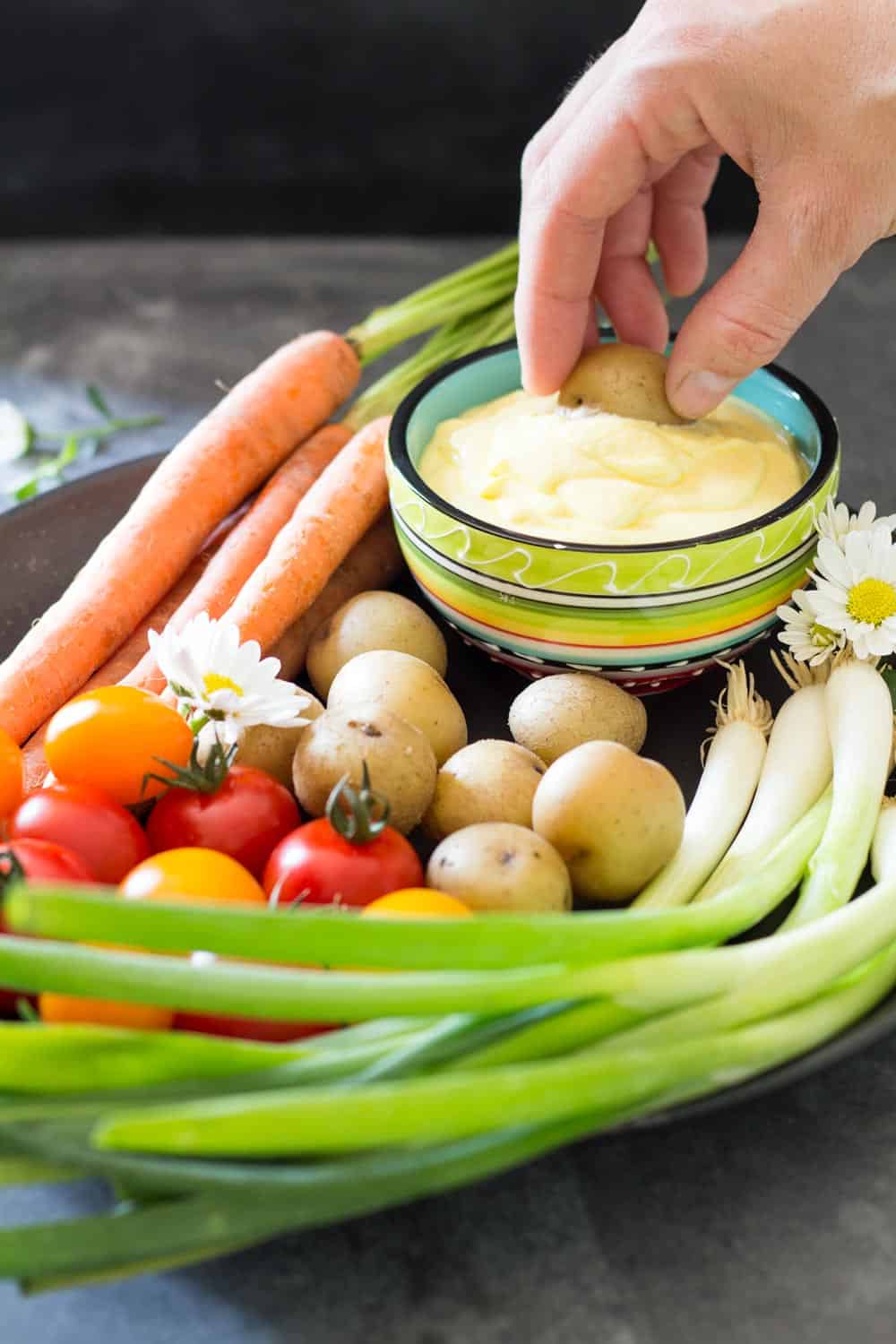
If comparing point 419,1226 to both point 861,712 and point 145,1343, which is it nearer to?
point 145,1343

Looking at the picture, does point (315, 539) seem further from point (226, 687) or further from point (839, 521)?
point (839, 521)

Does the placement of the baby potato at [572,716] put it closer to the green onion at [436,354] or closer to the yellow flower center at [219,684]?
the yellow flower center at [219,684]

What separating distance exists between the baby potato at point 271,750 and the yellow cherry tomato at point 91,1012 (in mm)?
334

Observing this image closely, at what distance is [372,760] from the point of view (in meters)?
1.11

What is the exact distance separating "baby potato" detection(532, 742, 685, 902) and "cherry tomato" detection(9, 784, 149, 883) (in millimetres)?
321

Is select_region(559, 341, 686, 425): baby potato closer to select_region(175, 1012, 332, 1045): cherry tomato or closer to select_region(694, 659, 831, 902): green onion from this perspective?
select_region(694, 659, 831, 902): green onion

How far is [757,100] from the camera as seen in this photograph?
119 cm

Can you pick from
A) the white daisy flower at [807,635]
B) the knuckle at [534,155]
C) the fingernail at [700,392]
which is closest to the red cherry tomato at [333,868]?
the white daisy flower at [807,635]

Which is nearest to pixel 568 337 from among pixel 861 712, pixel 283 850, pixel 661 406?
pixel 661 406

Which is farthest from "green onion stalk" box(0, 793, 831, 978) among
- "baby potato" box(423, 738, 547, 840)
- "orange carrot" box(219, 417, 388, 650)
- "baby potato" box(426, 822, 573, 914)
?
"orange carrot" box(219, 417, 388, 650)

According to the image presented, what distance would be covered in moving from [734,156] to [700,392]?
0.70 feet

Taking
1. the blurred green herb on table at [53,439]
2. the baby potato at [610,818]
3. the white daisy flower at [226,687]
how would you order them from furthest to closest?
the blurred green herb on table at [53,439] → the white daisy flower at [226,687] → the baby potato at [610,818]

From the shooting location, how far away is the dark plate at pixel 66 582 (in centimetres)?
99

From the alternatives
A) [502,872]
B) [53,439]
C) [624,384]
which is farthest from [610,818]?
[53,439]
